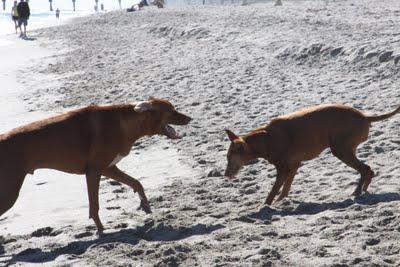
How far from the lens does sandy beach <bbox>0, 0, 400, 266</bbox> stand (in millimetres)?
6121

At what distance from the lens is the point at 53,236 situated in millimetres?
7277

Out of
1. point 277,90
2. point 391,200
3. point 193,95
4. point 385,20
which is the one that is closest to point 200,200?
point 391,200

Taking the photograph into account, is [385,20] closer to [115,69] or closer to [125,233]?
[115,69]

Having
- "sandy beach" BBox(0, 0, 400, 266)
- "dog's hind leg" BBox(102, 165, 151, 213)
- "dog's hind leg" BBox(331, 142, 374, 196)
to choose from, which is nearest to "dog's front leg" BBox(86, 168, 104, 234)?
"sandy beach" BBox(0, 0, 400, 266)

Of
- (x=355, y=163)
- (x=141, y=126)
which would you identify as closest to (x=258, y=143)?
(x=355, y=163)

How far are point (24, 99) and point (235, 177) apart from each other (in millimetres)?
9782

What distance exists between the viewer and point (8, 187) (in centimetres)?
688

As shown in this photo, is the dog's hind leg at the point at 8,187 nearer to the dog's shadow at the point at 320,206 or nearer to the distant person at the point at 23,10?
the dog's shadow at the point at 320,206

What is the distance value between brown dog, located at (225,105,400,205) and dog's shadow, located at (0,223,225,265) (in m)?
1.11

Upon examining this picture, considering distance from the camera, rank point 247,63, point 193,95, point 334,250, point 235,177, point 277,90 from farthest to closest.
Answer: point 247,63 < point 193,95 < point 277,90 < point 235,177 < point 334,250

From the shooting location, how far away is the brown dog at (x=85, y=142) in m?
6.91

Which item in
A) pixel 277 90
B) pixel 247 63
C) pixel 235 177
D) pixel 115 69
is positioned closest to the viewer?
pixel 235 177

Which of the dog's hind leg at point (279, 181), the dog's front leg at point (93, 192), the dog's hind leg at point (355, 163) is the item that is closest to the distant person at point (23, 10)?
the dog's front leg at point (93, 192)

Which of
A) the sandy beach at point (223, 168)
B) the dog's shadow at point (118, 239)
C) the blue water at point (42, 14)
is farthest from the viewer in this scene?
the blue water at point (42, 14)
